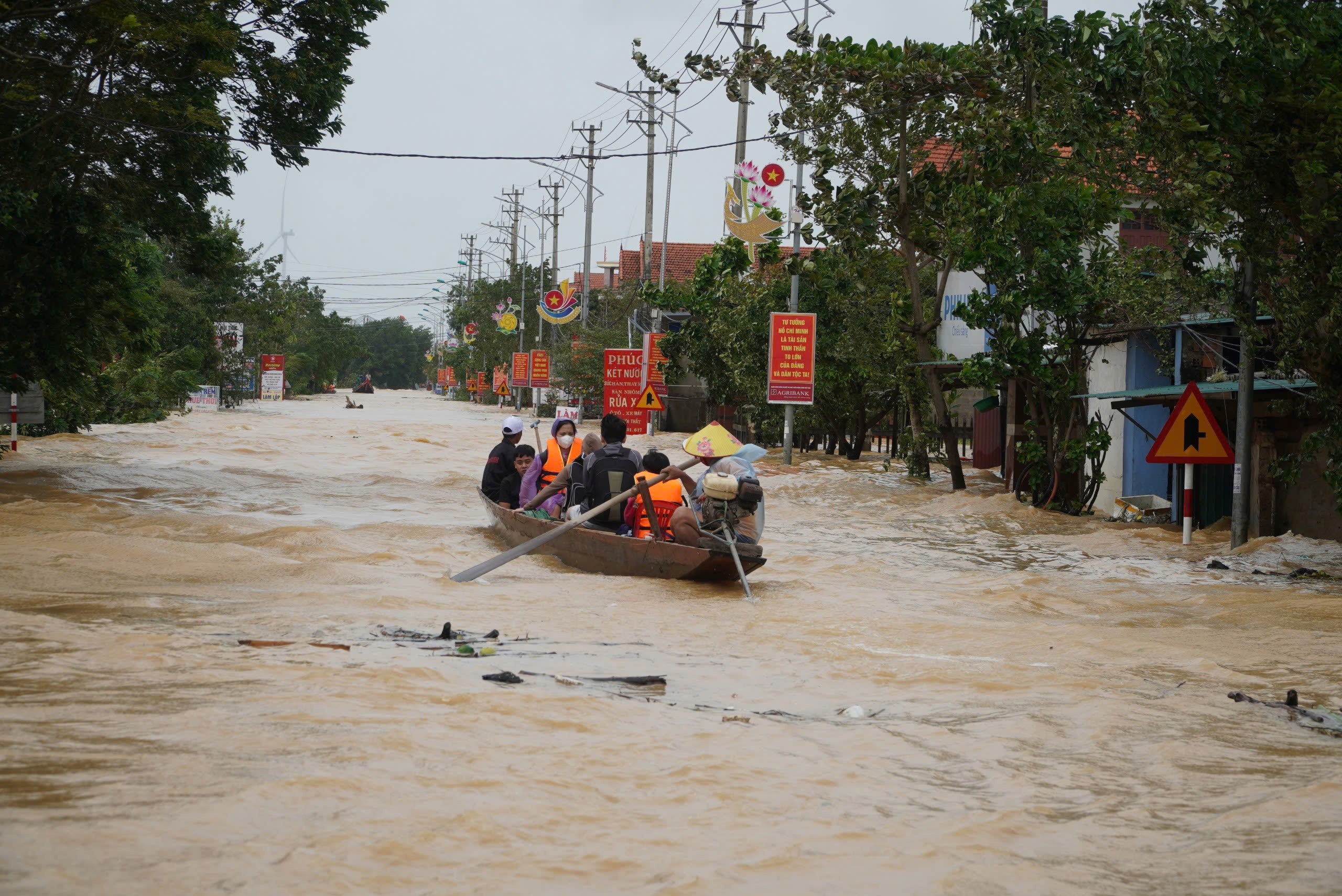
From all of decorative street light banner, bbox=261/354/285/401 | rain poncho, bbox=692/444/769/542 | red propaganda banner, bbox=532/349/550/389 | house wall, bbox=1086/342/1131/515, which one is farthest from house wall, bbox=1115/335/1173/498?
decorative street light banner, bbox=261/354/285/401

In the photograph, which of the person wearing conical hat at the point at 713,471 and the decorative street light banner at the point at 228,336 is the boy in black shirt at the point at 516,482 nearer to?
the person wearing conical hat at the point at 713,471

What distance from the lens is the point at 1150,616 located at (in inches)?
427

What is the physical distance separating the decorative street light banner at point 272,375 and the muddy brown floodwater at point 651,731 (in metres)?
51.9

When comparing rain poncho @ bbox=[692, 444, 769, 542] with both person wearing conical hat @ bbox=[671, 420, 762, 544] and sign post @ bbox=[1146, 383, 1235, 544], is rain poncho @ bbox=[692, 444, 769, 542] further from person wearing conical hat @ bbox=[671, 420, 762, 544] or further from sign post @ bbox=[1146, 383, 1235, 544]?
sign post @ bbox=[1146, 383, 1235, 544]

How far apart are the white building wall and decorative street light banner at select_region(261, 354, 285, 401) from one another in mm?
50458

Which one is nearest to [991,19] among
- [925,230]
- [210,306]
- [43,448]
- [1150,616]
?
[925,230]

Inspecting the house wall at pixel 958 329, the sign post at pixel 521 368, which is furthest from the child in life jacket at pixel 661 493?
the sign post at pixel 521 368

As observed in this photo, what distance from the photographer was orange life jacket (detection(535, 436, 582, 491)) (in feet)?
46.4

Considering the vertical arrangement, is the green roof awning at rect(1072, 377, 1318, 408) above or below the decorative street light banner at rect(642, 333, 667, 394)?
below

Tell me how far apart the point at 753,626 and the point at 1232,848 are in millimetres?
5509

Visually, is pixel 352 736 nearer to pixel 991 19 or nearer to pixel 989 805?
pixel 989 805

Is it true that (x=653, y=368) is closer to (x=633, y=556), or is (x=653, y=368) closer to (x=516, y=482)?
(x=516, y=482)

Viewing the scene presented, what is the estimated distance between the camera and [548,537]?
12.2 m

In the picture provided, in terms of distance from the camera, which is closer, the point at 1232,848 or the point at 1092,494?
the point at 1232,848
